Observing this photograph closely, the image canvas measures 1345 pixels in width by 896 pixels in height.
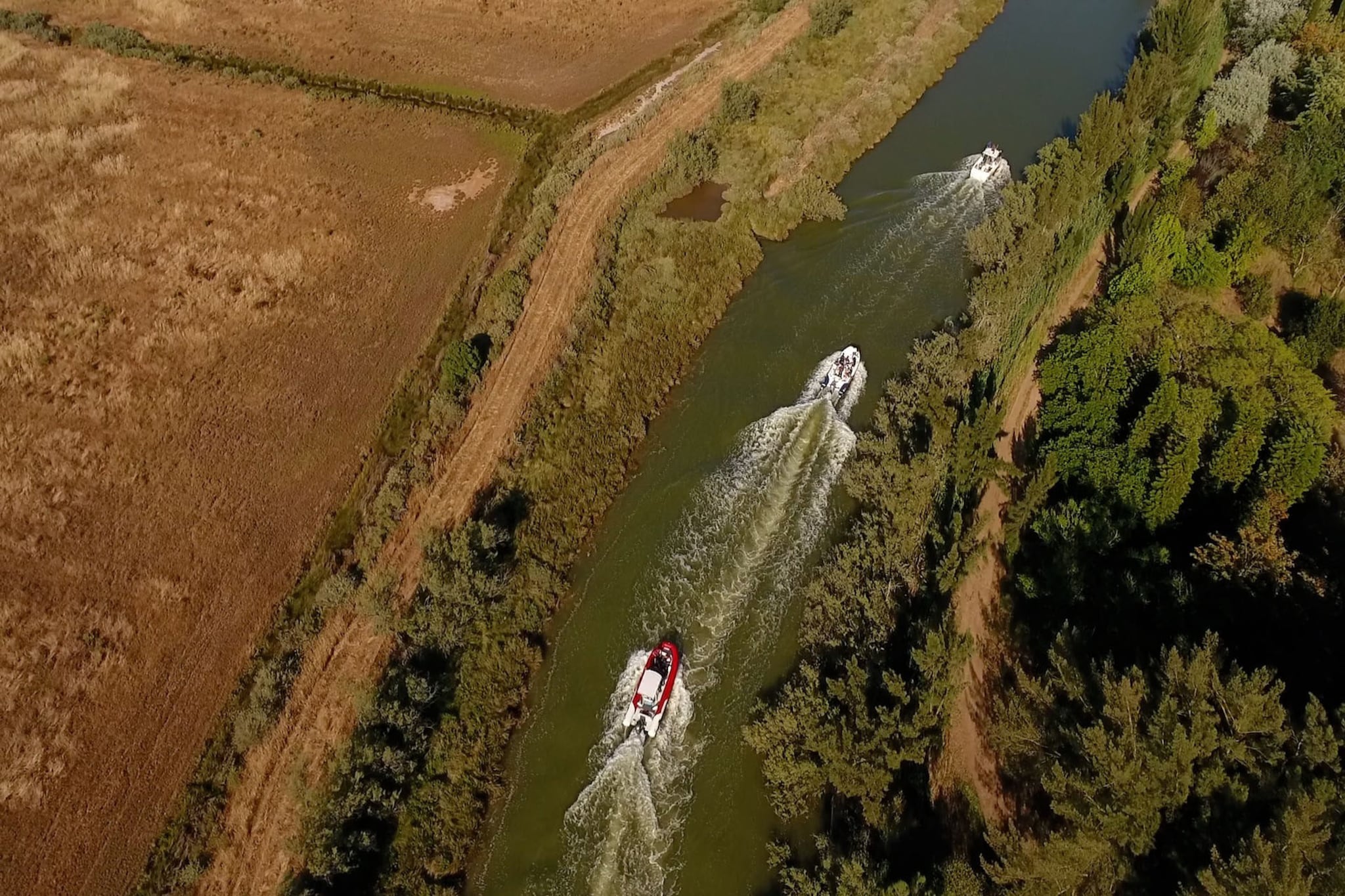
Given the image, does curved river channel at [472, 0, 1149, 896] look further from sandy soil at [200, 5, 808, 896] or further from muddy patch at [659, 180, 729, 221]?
sandy soil at [200, 5, 808, 896]

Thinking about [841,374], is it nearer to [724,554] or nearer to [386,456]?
[724,554]

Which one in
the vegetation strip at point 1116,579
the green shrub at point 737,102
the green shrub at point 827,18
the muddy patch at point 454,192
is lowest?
the vegetation strip at point 1116,579

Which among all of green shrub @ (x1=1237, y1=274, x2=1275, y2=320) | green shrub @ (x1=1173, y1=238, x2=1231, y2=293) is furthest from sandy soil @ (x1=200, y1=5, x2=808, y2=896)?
green shrub @ (x1=1237, y1=274, x2=1275, y2=320)

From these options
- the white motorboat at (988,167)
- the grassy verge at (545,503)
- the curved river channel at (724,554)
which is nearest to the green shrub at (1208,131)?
the curved river channel at (724,554)

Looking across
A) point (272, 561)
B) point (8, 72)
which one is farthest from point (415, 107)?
point (272, 561)

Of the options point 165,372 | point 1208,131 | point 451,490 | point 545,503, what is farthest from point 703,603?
point 1208,131

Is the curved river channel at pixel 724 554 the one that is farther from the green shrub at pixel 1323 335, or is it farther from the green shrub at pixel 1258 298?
the green shrub at pixel 1323 335

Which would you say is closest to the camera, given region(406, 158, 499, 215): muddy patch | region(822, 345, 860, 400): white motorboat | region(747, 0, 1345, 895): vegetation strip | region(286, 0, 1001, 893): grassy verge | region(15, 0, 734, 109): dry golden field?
region(747, 0, 1345, 895): vegetation strip
